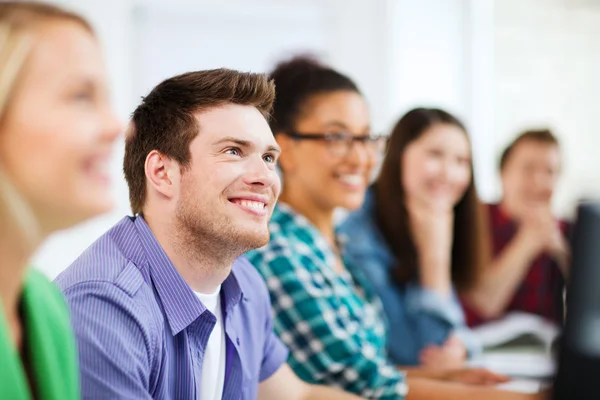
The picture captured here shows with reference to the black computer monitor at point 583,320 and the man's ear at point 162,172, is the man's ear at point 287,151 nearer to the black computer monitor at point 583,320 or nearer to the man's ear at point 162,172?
the man's ear at point 162,172

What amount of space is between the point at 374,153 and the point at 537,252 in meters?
1.04

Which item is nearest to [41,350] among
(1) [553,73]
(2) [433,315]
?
(2) [433,315]

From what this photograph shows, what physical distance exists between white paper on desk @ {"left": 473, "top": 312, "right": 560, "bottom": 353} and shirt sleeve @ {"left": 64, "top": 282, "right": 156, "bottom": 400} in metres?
1.43

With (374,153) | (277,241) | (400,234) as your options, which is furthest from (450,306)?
(277,241)

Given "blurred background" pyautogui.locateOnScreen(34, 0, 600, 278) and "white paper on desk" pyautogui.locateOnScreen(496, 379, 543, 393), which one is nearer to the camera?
"white paper on desk" pyautogui.locateOnScreen(496, 379, 543, 393)

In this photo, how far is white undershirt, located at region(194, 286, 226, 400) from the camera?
35.6 inches

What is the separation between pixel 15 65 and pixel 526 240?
6.59ft

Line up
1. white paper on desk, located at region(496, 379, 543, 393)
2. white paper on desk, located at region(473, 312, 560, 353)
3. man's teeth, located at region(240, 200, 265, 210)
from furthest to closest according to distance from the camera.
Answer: white paper on desk, located at region(473, 312, 560, 353) → white paper on desk, located at region(496, 379, 543, 393) → man's teeth, located at region(240, 200, 265, 210)

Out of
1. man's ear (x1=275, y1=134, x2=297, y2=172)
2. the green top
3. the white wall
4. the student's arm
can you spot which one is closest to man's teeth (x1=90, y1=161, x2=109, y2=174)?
the green top

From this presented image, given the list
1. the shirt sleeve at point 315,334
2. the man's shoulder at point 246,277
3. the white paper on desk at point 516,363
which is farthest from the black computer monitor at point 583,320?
the white paper on desk at point 516,363

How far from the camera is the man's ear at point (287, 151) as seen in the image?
1.43 meters

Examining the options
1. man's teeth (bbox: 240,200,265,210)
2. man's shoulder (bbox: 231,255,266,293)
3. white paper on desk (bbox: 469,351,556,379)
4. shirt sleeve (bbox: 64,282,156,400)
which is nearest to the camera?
shirt sleeve (bbox: 64,282,156,400)

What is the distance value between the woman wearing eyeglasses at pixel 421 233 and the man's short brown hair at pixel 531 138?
0.56m

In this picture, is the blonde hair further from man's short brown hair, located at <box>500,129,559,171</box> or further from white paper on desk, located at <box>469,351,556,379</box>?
man's short brown hair, located at <box>500,129,559,171</box>
